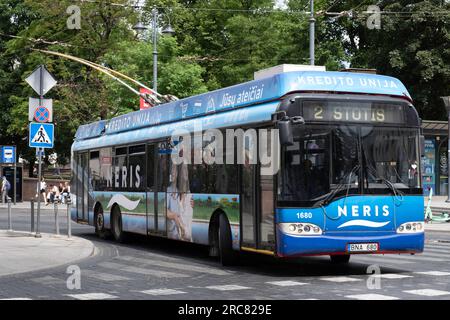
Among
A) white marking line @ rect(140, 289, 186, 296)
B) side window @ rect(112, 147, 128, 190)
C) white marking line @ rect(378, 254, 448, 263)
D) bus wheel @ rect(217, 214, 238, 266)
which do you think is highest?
side window @ rect(112, 147, 128, 190)

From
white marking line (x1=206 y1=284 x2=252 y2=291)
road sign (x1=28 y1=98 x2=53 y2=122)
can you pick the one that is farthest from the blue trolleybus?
road sign (x1=28 y1=98 x2=53 y2=122)

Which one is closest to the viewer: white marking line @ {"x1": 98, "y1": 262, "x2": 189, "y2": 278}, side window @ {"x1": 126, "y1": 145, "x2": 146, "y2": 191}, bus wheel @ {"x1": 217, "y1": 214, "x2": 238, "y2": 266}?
white marking line @ {"x1": 98, "y1": 262, "x2": 189, "y2": 278}

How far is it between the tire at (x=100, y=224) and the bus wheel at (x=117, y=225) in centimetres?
83

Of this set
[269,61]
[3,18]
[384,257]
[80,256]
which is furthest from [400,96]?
[3,18]

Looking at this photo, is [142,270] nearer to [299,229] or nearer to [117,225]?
[299,229]

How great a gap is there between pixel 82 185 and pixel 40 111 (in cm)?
→ 329

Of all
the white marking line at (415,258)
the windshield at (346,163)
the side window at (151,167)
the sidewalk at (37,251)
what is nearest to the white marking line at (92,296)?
the sidewalk at (37,251)

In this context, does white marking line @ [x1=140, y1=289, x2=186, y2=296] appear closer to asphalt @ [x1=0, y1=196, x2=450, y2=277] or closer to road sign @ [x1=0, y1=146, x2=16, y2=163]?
asphalt @ [x1=0, y1=196, x2=450, y2=277]

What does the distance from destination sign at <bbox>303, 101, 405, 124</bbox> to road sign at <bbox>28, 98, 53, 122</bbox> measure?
10.1 meters

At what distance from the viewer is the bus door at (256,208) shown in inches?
509

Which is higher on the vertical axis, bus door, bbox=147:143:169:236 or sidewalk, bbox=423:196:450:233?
bus door, bbox=147:143:169:236

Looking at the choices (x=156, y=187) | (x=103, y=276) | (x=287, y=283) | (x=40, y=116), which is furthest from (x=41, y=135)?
(x=287, y=283)

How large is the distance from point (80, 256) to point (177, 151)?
9.19 ft

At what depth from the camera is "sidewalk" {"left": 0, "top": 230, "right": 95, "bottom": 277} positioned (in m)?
14.4
